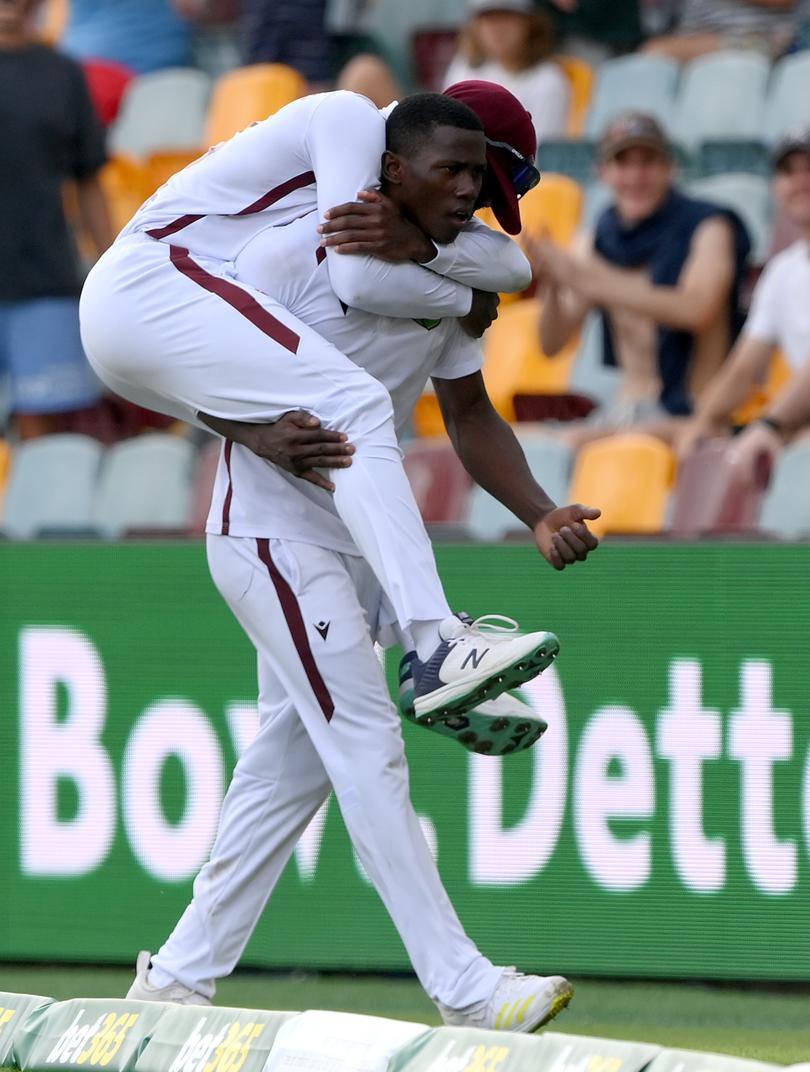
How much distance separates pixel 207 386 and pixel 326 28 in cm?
537

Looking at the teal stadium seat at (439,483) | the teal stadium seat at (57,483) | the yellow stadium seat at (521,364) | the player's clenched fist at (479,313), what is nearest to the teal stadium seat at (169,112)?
the yellow stadium seat at (521,364)

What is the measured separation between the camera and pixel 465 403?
14.4ft

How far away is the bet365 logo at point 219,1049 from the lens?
3.72m

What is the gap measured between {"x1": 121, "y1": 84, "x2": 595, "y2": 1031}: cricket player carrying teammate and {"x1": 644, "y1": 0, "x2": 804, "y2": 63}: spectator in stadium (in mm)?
4527

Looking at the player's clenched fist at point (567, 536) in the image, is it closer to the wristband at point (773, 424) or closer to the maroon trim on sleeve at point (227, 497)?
the maroon trim on sleeve at point (227, 497)

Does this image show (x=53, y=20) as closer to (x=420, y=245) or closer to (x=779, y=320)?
(x=779, y=320)

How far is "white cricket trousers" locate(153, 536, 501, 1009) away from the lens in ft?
13.1

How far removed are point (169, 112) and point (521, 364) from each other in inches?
98.7

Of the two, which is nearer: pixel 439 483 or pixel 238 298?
pixel 238 298

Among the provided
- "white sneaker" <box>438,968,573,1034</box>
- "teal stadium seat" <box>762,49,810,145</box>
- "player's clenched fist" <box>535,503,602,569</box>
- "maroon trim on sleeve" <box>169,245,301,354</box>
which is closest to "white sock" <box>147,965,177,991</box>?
"white sneaker" <box>438,968,573,1034</box>

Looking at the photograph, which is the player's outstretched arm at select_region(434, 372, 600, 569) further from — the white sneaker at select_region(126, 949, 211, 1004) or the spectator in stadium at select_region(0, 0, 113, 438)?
the spectator in stadium at select_region(0, 0, 113, 438)

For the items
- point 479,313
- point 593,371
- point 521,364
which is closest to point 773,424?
point 593,371

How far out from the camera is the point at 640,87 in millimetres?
8375

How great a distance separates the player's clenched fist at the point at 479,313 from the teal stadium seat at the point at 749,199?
3.55 meters
